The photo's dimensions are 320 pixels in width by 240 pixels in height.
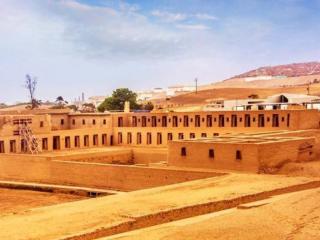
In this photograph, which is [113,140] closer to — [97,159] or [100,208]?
[97,159]

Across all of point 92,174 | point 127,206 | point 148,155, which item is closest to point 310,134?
point 148,155

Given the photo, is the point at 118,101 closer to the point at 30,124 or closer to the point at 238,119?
the point at 30,124

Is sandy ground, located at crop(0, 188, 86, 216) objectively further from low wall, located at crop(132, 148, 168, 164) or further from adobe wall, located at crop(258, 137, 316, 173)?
low wall, located at crop(132, 148, 168, 164)

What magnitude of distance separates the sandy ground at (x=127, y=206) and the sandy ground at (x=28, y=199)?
374 inches

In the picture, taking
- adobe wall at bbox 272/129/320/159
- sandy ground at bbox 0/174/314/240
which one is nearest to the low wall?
adobe wall at bbox 272/129/320/159

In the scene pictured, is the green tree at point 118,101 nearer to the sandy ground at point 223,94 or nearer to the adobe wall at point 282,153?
the sandy ground at point 223,94

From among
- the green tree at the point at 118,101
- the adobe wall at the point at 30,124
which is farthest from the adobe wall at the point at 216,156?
the green tree at the point at 118,101

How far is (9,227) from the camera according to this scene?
A: 1503 cm

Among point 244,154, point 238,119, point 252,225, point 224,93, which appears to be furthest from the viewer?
point 224,93

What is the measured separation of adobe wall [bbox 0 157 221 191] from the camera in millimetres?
26531

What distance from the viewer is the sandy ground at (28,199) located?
2867cm

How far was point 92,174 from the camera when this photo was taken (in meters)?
30.9

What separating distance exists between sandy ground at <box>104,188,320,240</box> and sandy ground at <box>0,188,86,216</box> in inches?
565

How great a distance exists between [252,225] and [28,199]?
19331mm
